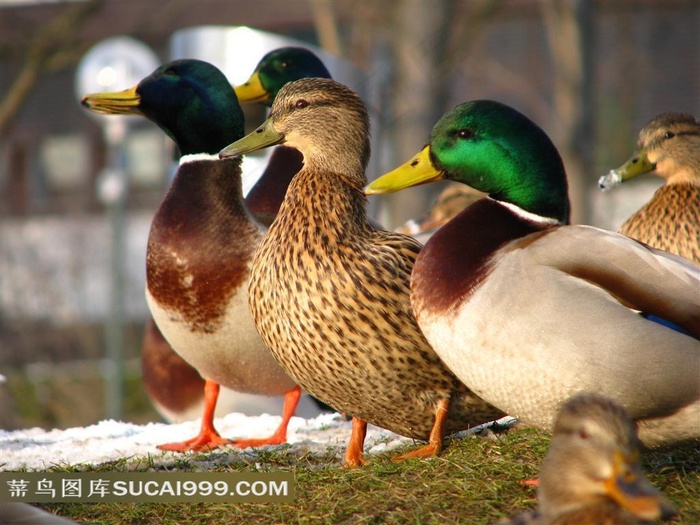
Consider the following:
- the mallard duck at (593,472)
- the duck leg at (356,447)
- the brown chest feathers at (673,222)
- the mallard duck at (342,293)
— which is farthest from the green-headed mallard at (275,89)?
the mallard duck at (593,472)

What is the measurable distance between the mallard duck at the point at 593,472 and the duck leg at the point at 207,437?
1901 mm

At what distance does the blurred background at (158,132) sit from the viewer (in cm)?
1139

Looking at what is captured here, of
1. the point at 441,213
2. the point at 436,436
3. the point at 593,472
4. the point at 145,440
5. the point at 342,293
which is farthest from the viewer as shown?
the point at 441,213

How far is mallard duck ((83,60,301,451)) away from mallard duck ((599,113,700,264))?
158cm

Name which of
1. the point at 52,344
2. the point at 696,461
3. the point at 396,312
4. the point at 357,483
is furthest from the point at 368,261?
the point at 52,344

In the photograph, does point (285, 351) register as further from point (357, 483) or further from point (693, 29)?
point (693, 29)

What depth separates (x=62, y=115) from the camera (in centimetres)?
1953

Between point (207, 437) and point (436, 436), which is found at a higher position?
point (436, 436)

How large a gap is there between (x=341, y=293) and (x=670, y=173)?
1.95m

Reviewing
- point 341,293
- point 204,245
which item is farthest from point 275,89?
point 341,293

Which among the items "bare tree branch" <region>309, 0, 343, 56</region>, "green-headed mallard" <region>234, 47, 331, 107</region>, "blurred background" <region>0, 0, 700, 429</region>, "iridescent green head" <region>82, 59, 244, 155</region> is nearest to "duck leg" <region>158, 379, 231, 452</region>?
"iridescent green head" <region>82, 59, 244, 155</region>

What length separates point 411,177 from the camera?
3.38 metres

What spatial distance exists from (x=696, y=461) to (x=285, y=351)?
125cm

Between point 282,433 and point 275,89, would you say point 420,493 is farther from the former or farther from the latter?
point 275,89
